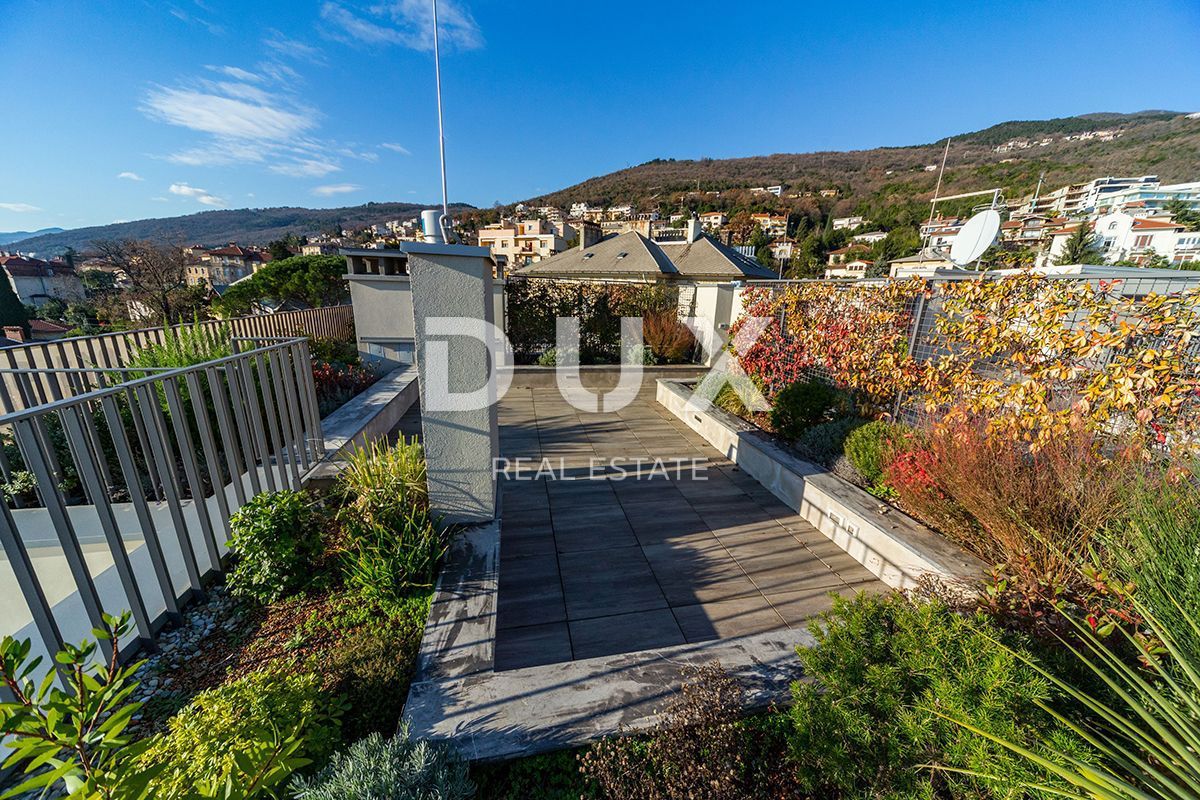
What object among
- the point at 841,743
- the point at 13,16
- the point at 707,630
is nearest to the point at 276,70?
the point at 707,630

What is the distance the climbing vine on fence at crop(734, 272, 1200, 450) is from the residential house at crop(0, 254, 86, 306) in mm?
63295

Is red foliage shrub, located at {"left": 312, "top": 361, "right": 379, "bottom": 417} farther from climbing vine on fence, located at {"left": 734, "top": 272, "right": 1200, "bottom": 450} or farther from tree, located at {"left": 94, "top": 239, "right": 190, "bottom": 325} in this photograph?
tree, located at {"left": 94, "top": 239, "right": 190, "bottom": 325}

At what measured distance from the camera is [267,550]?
251 cm

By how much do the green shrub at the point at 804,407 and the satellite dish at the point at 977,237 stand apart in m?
3.27

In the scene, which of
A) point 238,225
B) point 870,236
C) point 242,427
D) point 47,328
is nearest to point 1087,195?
point 870,236

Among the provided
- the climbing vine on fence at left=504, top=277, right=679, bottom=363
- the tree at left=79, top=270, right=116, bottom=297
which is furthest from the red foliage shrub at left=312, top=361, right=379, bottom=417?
the tree at left=79, top=270, right=116, bottom=297

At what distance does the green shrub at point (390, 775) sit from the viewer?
141 cm

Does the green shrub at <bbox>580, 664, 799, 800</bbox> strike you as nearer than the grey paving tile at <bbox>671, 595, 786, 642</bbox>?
Yes

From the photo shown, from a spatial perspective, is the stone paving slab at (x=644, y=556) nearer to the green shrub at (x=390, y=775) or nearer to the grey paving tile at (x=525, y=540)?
the grey paving tile at (x=525, y=540)

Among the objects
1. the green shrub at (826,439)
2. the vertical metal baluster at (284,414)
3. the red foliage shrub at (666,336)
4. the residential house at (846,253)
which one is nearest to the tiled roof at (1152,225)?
the residential house at (846,253)

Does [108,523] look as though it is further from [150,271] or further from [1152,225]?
[1152,225]

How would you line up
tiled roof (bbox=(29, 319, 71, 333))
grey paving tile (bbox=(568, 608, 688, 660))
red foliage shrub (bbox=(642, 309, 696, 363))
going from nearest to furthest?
1. grey paving tile (bbox=(568, 608, 688, 660))
2. red foliage shrub (bbox=(642, 309, 696, 363))
3. tiled roof (bbox=(29, 319, 71, 333))

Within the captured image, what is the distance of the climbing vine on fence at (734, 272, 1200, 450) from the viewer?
2.50 m

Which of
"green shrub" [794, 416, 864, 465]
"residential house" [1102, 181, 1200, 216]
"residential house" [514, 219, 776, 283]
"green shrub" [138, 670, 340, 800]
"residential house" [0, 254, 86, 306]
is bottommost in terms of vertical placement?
"residential house" [0, 254, 86, 306]
